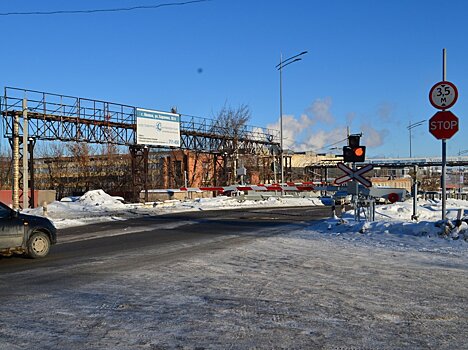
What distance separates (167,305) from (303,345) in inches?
90.5

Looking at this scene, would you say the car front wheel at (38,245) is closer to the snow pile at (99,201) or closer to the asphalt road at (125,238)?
the asphalt road at (125,238)

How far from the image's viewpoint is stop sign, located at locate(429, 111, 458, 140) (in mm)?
13414

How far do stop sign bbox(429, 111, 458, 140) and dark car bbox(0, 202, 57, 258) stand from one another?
1026 cm

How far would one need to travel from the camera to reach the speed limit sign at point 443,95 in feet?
43.0

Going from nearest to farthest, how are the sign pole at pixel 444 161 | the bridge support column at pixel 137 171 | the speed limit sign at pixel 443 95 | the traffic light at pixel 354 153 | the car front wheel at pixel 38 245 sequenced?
the car front wheel at pixel 38 245 < the speed limit sign at pixel 443 95 < the sign pole at pixel 444 161 < the traffic light at pixel 354 153 < the bridge support column at pixel 137 171

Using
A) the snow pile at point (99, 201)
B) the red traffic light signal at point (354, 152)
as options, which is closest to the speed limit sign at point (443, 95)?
the red traffic light signal at point (354, 152)

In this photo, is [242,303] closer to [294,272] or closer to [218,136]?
[294,272]

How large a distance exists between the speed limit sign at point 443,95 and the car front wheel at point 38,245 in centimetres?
1045

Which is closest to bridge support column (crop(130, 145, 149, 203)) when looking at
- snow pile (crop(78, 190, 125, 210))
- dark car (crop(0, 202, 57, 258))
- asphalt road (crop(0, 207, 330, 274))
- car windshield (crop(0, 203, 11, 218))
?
snow pile (crop(78, 190, 125, 210))

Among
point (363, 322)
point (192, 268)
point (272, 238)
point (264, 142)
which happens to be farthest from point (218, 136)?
point (363, 322)

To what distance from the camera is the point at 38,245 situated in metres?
11.5

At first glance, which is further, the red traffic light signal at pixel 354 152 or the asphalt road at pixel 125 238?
the red traffic light signal at pixel 354 152

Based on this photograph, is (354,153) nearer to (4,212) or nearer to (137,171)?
(4,212)

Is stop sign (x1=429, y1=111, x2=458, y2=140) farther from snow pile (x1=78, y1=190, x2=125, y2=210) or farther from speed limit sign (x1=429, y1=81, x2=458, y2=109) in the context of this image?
snow pile (x1=78, y1=190, x2=125, y2=210)
